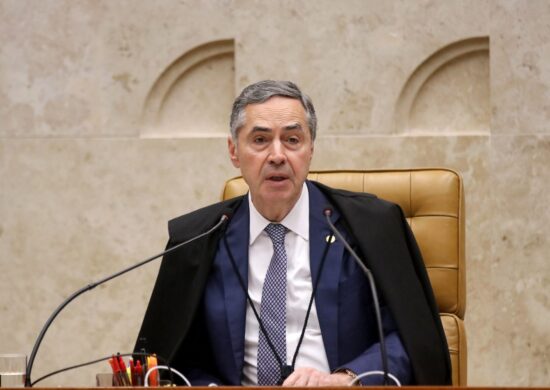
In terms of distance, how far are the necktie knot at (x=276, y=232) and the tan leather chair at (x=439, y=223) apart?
0.35 m

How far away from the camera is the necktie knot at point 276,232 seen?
290 cm

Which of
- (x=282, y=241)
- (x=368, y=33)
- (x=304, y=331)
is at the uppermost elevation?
(x=368, y=33)

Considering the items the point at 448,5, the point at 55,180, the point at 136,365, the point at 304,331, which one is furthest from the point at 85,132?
the point at 136,365

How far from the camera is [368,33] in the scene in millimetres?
4020

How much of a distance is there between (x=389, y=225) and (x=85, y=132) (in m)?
1.74

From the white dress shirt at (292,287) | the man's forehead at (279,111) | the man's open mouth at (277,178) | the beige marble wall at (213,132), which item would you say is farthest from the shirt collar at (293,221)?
the beige marble wall at (213,132)

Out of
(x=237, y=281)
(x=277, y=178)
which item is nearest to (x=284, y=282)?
(x=237, y=281)

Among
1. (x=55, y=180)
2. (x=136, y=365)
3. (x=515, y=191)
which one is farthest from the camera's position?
(x=55, y=180)

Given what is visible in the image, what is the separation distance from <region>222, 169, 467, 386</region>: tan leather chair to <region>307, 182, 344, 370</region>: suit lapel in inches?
11.4

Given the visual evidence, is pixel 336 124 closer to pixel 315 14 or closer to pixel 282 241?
pixel 315 14

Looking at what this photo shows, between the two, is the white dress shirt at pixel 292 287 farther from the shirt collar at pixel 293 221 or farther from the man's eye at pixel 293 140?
the man's eye at pixel 293 140

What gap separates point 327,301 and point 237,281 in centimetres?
26

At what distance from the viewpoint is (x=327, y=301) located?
2.79m

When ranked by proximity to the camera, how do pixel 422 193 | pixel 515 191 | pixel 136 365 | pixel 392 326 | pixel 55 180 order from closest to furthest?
pixel 136 365 → pixel 392 326 → pixel 422 193 → pixel 515 191 → pixel 55 180
